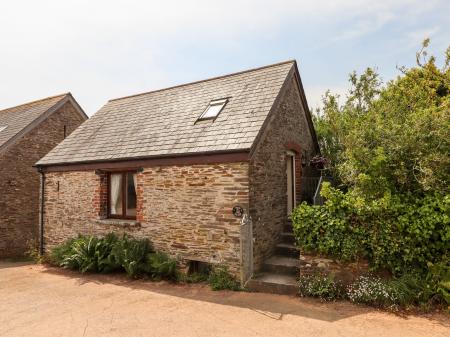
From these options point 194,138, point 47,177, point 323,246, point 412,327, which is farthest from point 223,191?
point 47,177

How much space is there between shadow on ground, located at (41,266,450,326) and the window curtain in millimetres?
2506

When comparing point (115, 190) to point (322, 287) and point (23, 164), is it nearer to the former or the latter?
point (322, 287)

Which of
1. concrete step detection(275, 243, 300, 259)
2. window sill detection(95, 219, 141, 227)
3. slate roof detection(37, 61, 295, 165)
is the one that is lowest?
concrete step detection(275, 243, 300, 259)

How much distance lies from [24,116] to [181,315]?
15225 millimetres

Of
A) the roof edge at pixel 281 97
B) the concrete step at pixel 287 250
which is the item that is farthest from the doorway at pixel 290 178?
the roof edge at pixel 281 97

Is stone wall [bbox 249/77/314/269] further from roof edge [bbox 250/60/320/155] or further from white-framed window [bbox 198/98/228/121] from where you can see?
white-framed window [bbox 198/98/228/121]

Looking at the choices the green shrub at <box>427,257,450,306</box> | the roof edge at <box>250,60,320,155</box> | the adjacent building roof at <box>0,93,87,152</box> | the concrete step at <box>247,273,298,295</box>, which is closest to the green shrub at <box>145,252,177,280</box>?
the concrete step at <box>247,273,298,295</box>

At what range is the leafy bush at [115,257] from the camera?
7.82m

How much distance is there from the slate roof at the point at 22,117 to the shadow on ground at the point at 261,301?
947 centimetres

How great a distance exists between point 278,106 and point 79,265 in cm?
746

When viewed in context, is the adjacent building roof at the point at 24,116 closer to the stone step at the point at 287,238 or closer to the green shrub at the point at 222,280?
the green shrub at the point at 222,280

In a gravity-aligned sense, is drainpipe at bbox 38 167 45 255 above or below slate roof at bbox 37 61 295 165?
below

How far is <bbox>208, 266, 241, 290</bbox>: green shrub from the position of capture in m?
6.88

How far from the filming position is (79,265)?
887 centimetres
